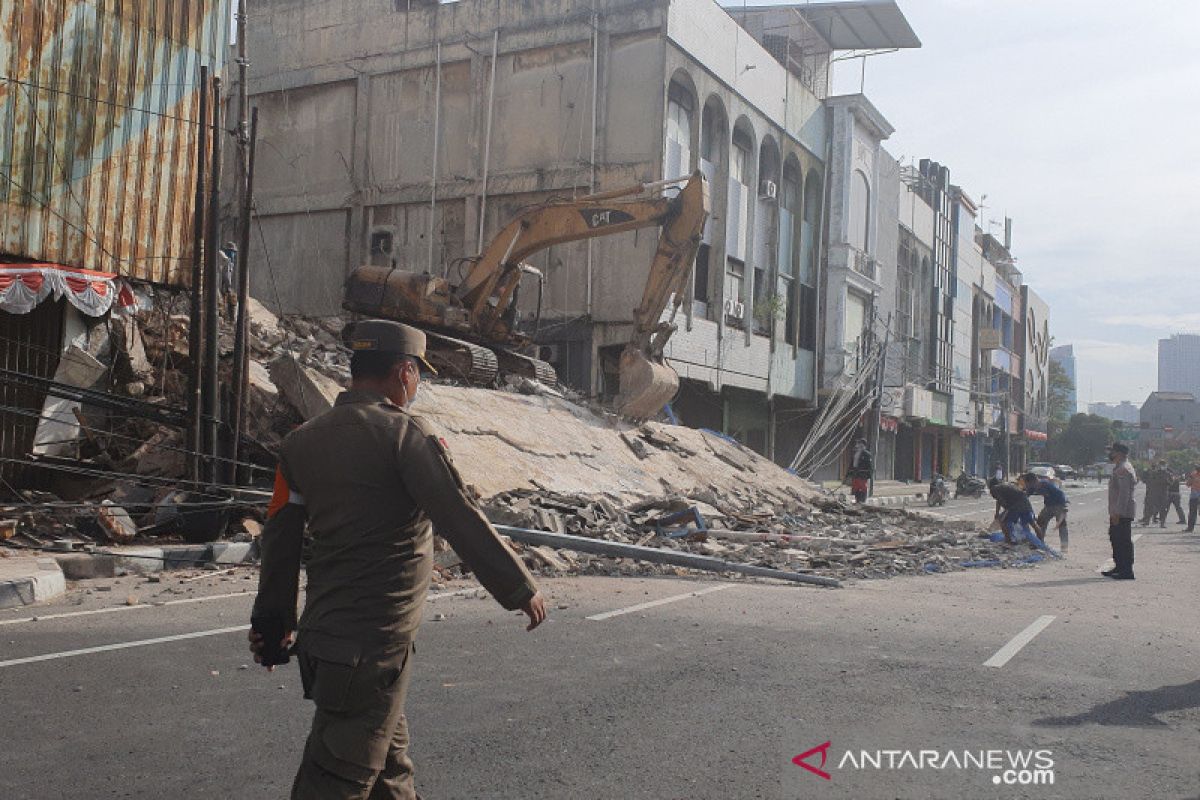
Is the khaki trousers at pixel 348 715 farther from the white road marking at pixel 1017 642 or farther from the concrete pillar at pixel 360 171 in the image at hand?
the concrete pillar at pixel 360 171

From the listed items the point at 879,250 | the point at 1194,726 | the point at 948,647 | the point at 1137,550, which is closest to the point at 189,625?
the point at 948,647

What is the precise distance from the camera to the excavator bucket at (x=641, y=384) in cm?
2077

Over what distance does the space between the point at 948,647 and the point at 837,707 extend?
2135mm

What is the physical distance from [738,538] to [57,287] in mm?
10412

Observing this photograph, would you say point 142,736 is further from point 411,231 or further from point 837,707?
point 411,231

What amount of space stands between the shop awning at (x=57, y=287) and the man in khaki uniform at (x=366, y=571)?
45.9ft

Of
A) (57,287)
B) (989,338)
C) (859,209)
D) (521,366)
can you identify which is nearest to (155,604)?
(57,287)

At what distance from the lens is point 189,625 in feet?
25.9

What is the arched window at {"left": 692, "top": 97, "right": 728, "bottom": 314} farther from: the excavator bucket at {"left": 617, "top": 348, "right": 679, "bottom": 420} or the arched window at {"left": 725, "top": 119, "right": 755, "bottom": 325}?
the excavator bucket at {"left": 617, "top": 348, "right": 679, "bottom": 420}

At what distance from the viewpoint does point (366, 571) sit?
3.24m

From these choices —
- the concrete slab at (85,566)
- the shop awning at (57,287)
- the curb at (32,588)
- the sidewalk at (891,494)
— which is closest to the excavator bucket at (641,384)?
the shop awning at (57,287)

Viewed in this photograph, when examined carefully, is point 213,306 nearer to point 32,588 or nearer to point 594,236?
point 32,588

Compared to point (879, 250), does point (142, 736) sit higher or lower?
lower

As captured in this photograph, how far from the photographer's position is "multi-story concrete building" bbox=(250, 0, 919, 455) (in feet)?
96.4
